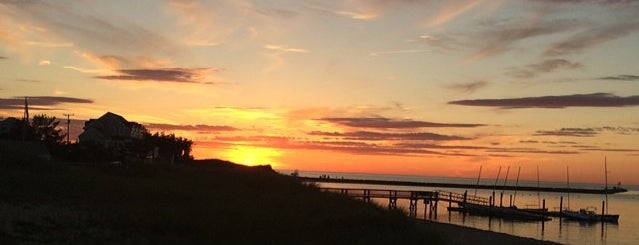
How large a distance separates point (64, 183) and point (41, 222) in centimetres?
1175

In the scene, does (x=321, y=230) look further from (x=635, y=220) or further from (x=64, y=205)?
(x=635, y=220)

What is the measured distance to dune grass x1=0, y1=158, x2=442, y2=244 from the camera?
21.4 m

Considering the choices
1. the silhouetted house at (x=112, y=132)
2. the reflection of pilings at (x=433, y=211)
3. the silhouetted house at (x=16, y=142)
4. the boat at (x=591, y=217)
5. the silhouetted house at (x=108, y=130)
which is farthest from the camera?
the silhouetted house at (x=108, y=130)

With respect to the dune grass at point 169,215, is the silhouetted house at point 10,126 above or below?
above

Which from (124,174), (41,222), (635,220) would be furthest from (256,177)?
(635,220)

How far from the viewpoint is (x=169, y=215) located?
2562 centimetres

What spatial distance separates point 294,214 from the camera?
30219 mm

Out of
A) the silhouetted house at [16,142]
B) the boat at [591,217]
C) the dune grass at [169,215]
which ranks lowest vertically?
the boat at [591,217]

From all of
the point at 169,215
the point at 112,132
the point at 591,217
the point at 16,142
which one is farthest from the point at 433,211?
the point at 169,215

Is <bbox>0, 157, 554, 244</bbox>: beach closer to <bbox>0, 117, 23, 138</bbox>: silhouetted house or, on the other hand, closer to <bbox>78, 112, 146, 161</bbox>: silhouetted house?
<bbox>78, 112, 146, 161</bbox>: silhouetted house

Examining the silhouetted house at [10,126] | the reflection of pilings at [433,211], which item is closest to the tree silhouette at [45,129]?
the silhouetted house at [10,126]

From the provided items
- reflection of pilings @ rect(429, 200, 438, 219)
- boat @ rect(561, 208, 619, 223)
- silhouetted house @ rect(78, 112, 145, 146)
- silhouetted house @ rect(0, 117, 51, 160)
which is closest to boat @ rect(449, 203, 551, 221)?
boat @ rect(561, 208, 619, 223)

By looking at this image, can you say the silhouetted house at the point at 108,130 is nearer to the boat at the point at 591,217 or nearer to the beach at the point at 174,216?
the beach at the point at 174,216

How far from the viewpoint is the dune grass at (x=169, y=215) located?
843 inches
